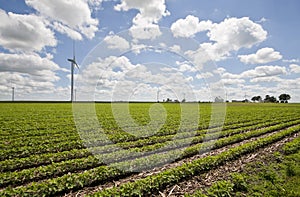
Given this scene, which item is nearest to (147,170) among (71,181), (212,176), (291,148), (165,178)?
(165,178)

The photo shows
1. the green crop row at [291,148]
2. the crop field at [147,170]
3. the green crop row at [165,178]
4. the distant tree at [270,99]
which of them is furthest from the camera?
the distant tree at [270,99]

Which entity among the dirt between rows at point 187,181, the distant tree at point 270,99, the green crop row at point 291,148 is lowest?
the dirt between rows at point 187,181

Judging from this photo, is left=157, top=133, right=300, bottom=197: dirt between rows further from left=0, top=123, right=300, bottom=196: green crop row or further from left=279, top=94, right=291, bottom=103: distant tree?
left=279, top=94, right=291, bottom=103: distant tree

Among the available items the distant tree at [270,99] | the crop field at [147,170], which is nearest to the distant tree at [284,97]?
the distant tree at [270,99]

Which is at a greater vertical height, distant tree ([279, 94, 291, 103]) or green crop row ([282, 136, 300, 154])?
distant tree ([279, 94, 291, 103])

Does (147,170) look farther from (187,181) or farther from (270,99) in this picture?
(270,99)

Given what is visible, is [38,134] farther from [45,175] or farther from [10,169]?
[45,175]

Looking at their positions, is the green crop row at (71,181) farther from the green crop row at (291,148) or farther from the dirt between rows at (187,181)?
the green crop row at (291,148)

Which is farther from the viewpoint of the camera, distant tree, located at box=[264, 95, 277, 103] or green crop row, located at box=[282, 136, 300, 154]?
distant tree, located at box=[264, 95, 277, 103]

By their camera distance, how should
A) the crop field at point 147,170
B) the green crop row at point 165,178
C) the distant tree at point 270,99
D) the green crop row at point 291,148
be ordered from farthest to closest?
the distant tree at point 270,99, the green crop row at point 291,148, the crop field at point 147,170, the green crop row at point 165,178

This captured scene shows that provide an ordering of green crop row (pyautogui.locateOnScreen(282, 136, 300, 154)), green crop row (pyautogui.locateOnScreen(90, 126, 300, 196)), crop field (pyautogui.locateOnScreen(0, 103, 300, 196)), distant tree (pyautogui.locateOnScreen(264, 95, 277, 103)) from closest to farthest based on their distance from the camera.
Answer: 1. green crop row (pyautogui.locateOnScreen(90, 126, 300, 196))
2. crop field (pyautogui.locateOnScreen(0, 103, 300, 196))
3. green crop row (pyautogui.locateOnScreen(282, 136, 300, 154))
4. distant tree (pyautogui.locateOnScreen(264, 95, 277, 103))

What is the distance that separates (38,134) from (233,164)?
14.0 m

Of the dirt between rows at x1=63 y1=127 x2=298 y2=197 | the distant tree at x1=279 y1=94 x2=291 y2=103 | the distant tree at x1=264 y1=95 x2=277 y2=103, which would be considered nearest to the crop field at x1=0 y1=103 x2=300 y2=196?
the dirt between rows at x1=63 y1=127 x2=298 y2=197

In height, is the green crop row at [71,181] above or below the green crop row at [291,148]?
below
